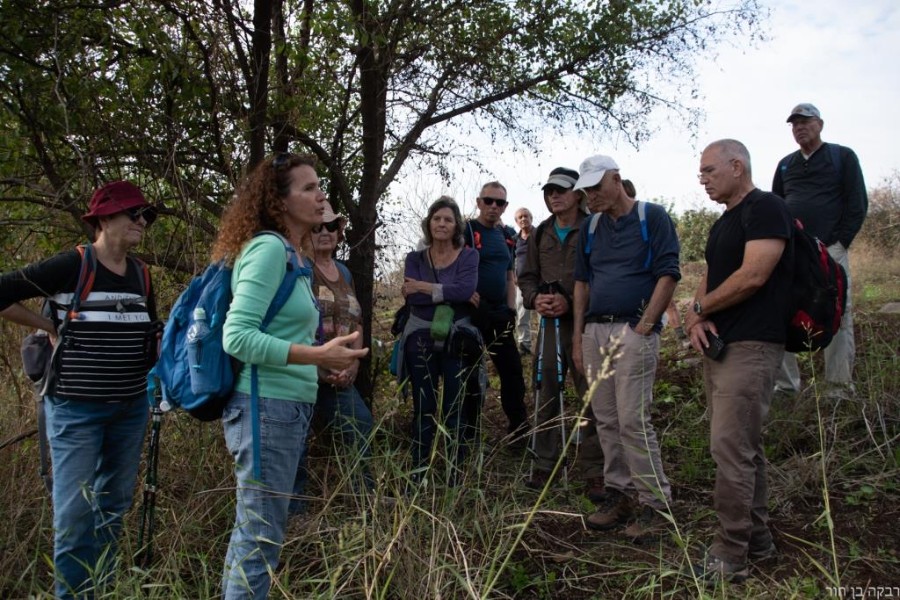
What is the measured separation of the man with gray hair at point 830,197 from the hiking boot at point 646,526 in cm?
201

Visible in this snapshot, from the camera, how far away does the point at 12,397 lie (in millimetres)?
4863

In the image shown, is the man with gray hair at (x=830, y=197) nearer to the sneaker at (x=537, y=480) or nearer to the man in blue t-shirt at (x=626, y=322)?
the man in blue t-shirt at (x=626, y=322)

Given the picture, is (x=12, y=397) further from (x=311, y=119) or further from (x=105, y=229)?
(x=311, y=119)

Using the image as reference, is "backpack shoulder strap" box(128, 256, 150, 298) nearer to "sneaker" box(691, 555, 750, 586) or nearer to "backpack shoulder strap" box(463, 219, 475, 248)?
"backpack shoulder strap" box(463, 219, 475, 248)

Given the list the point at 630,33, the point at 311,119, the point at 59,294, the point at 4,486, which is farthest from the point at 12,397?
the point at 630,33

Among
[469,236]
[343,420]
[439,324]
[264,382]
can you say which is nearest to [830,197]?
[469,236]

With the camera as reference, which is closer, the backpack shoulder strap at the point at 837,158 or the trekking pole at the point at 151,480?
the trekking pole at the point at 151,480

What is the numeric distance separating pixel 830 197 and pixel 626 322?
2373 millimetres

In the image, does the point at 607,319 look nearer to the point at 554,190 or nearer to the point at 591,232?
the point at 591,232

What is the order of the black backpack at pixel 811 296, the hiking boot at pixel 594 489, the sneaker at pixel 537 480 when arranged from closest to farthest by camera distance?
1. the black backpack at pixel 811 296
2. the hiking boot at pixel 594 489
3. the sneaker at pixel 537 480

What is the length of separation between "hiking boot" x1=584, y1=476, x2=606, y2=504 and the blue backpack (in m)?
2.71

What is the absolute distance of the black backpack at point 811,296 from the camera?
3340 millimetres

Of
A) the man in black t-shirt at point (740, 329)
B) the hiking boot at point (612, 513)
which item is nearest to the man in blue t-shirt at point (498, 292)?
the hiking boot at point (612, 513)

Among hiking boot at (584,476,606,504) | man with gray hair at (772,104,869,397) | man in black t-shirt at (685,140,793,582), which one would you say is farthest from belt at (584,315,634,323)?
man with gray hair at (772,104,869,397)
